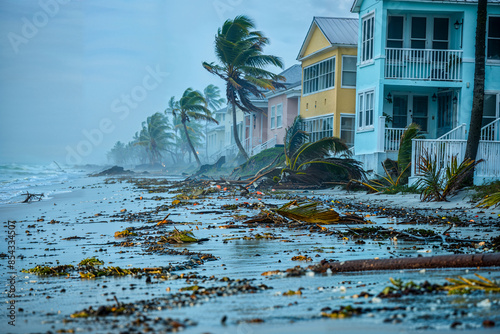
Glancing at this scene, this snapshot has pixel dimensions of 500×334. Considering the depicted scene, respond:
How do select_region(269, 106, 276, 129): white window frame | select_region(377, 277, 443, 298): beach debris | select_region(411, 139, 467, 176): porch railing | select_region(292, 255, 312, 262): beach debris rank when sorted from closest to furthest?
select_region(377, 277, 443, 298): beach debris < select_region(292, 255, 312, 262): beach debris < select_region(411, 139, 467, 176): porch railing < select_region(269, 106, 276, 129): white window frame

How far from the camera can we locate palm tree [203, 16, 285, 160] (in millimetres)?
34562

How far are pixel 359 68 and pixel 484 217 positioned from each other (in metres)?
15.4

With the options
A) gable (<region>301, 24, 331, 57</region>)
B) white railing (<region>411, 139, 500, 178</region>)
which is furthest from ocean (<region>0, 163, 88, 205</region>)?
gable (<region>301, 24, 331, 57</region>)

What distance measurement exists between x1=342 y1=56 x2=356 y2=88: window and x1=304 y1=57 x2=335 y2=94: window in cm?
67

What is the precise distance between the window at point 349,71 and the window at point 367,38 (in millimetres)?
3052

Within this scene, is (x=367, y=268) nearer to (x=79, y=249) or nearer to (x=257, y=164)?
(x=79, y=249)

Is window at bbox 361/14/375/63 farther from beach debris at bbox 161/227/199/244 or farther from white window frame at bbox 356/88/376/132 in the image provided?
beach debris at bbox 161/227/199/244

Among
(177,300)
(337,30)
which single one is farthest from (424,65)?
(177,300)

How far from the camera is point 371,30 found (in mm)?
23297

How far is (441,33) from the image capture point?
75.4 ft

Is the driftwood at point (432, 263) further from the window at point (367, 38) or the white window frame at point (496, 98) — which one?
the window at point (367, 38)

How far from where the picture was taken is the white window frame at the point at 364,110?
23016 mm

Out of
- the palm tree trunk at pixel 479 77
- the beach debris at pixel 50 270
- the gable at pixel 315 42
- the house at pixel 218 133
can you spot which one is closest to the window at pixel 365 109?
the gable at pixel 315 42

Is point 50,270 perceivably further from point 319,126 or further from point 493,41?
point 319,126
